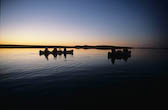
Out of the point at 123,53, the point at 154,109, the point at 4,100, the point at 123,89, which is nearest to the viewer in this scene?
the point at 154,109

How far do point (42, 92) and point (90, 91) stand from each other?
14.1 feet

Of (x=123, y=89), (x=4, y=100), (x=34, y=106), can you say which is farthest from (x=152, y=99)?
(x=4, y=100)

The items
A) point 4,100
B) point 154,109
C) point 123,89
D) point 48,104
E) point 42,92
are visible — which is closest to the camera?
point 154,109

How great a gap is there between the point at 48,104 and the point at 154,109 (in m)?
6.98

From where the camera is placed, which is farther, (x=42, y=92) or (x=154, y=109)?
(x=42, y=92)

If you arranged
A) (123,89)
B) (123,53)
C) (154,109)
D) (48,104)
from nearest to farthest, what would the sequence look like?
1. (154,109)
2. (48,104)
3. (123,89)
4. (123,53)

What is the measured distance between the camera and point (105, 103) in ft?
25.1

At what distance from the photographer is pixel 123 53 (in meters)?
42.9

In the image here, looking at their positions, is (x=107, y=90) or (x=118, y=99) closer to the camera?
(x=118, y=99)

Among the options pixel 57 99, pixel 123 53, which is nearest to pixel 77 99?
pixel 57 99

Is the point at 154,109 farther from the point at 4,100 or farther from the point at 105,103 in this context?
the point at 4,100

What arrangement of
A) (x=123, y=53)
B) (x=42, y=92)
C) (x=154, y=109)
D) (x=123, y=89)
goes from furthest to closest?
(x=123, y=53)
(x=123, y=89)
(x=42, y=92)
(x=154, y=109)

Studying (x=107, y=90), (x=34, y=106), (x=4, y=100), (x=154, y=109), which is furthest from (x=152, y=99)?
(x=4, y=100)

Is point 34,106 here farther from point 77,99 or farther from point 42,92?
point 77,99
